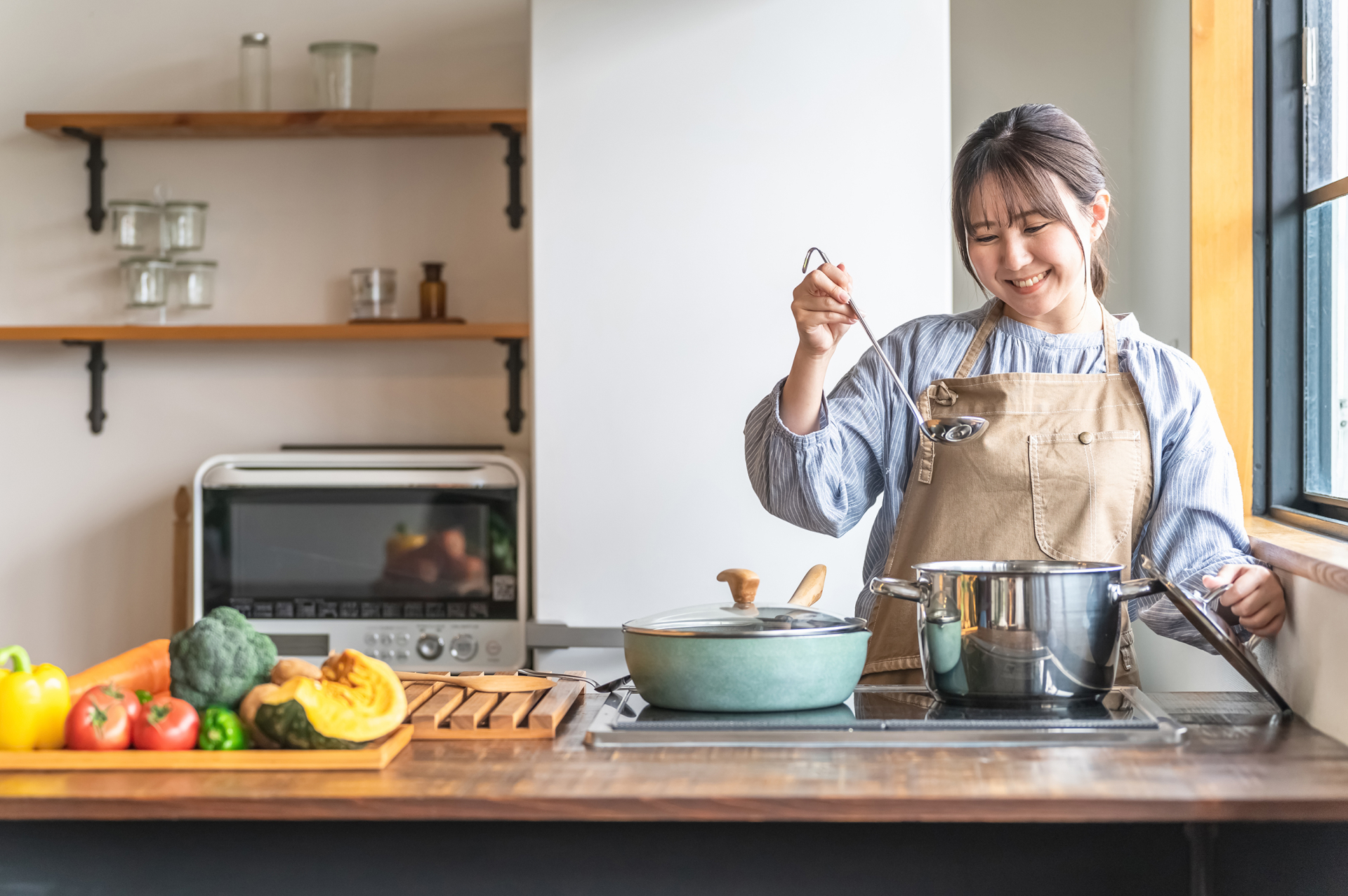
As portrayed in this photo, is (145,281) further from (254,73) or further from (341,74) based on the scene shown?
(341,74)

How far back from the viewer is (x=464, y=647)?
2145 millimetres

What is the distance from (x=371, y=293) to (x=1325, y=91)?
1.72 metres

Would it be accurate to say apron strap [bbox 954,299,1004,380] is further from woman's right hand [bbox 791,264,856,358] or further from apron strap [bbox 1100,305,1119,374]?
woman's right hand [bbox 791,264,856,358]

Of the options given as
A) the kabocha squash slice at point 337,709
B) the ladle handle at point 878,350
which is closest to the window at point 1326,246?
the ladle handle at point 878,350

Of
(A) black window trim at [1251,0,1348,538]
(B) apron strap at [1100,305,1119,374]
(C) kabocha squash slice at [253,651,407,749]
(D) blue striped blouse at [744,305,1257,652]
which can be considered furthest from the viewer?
(A) black window trim at [1251,0,1348,538]

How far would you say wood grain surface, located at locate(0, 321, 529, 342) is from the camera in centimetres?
237

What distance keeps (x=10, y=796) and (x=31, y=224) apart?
2138mm

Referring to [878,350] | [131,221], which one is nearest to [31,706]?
[878,350]

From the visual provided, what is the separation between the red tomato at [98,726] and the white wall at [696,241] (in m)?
1.15

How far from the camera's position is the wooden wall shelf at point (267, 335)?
7.79 feet

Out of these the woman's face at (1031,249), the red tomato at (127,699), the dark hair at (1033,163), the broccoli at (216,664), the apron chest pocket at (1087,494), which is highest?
the dark hair at (1033,163)

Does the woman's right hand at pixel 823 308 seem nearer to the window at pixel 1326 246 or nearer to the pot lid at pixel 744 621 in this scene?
the pot lid at pixel 744 621

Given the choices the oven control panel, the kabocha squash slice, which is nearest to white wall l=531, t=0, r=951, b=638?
the oven control panel

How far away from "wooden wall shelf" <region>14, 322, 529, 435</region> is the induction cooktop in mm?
1473
